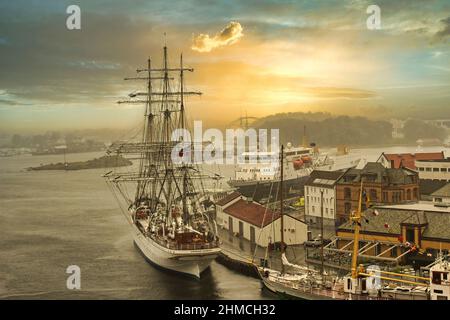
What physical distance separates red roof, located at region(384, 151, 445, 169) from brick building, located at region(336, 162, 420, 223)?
1.98 ft

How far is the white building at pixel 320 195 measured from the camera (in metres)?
12.3

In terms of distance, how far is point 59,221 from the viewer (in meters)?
14.0

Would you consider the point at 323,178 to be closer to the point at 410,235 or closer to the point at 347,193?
the point at 347,193

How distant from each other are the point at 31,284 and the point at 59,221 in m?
3.94

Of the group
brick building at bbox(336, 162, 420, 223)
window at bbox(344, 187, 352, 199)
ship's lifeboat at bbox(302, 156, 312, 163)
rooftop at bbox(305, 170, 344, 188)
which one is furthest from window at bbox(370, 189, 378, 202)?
ship's lifeboat at bbox(302, 156, 312, 163)

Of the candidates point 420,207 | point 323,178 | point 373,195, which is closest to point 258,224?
point 323,178

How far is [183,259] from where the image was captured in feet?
35.5

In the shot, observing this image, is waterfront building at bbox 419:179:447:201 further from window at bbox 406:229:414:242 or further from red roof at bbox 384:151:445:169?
window at bbox 406:229:414:242

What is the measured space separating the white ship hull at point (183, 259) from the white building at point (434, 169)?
15.2 feet

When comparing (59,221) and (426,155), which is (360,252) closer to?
(426,155)

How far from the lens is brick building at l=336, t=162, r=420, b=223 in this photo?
11.8m

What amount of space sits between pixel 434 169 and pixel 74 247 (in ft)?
23.0

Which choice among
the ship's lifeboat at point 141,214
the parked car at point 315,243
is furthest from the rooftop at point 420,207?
the ship's lifeboat at point 141,214
